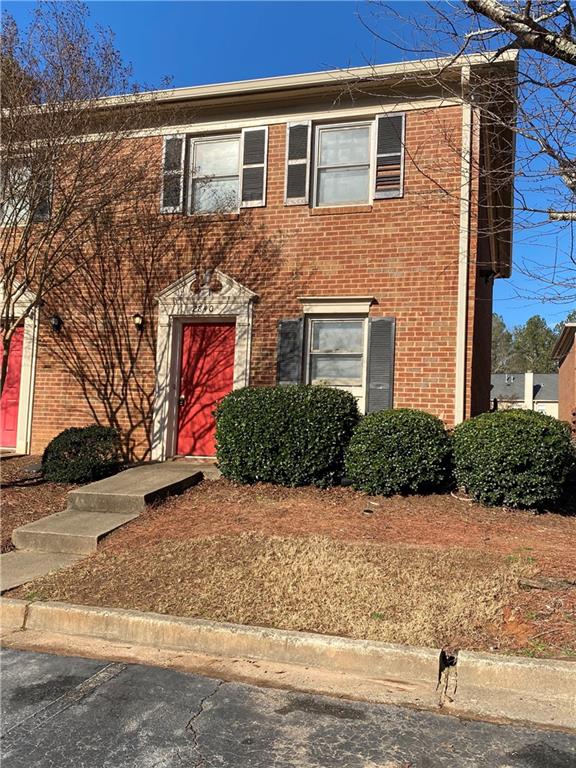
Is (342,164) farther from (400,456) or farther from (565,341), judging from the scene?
(565,341)

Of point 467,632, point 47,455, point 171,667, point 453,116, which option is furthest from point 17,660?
point 453,116

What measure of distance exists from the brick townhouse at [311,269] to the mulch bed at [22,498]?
1412 millimetres

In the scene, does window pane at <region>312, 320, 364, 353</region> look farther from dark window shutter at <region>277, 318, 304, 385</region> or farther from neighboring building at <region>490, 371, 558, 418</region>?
neighboring building at <region>490, 371, 558, 418</region>

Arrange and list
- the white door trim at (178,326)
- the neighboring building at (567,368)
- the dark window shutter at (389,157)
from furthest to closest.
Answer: the neighboring building at (567,368) → the white door trim at (178,326) → the dark window shutter at (389,157)

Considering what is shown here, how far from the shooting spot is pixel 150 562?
548 cm

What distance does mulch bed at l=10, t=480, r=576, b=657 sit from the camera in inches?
165

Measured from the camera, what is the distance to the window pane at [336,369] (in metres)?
9.25

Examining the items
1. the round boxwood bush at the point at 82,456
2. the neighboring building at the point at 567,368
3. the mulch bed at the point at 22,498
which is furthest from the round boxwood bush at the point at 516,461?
the neighboring building at the point at 567,368

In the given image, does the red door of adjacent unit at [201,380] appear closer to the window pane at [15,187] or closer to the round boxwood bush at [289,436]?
the round boxwood bush at [289,436]

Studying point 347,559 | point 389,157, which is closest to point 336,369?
point 389,157

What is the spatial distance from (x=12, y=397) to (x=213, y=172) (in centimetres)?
532

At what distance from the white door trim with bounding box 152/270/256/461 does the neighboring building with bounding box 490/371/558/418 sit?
1234 inches

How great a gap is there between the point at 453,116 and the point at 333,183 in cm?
199

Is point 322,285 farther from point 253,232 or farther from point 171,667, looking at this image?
point 171,667
